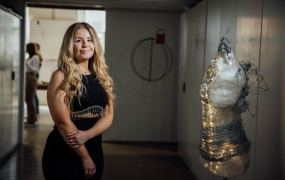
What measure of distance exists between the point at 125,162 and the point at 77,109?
9.30ft

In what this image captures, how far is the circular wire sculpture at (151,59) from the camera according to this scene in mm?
5848

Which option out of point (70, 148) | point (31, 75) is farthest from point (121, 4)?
point (70, 148)

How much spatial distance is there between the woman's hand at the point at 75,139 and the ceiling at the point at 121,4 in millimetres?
3512

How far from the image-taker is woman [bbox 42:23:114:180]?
193 centimetres

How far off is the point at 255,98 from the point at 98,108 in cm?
112

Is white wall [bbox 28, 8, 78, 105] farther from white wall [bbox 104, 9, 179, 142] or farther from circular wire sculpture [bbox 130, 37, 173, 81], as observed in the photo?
circular wire sculpture [bbox 130, 37, 173, 81]

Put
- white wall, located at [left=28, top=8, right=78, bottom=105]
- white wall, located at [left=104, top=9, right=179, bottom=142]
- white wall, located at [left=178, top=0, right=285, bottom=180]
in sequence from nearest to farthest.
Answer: white wall, located at [left=178, top=0, right=285, bottom=180] → white wall, located at [left=104, top=9, right=179, bottom=142] → white wall, located at [left=28, top=8, right=78, bottom=105]

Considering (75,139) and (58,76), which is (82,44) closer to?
(58,76)

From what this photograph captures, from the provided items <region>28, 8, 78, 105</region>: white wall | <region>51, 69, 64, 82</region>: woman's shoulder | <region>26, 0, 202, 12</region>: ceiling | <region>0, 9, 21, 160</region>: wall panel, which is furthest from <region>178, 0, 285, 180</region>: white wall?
<region>28, 8, 78, 105</region>: white wall

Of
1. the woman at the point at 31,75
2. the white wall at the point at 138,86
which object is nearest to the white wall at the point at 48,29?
the woman at the point at 31,75

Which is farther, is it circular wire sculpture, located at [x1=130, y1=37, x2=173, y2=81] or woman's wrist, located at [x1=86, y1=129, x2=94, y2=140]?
circular wire sculpture, located at [x1=130, y1=37, x2=173, y2=81]

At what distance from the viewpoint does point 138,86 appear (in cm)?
591

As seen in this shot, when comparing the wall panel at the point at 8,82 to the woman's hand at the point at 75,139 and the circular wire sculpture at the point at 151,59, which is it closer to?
the circular wire sculpture at the point at 151,59

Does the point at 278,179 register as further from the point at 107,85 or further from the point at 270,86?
the point at 107,85
